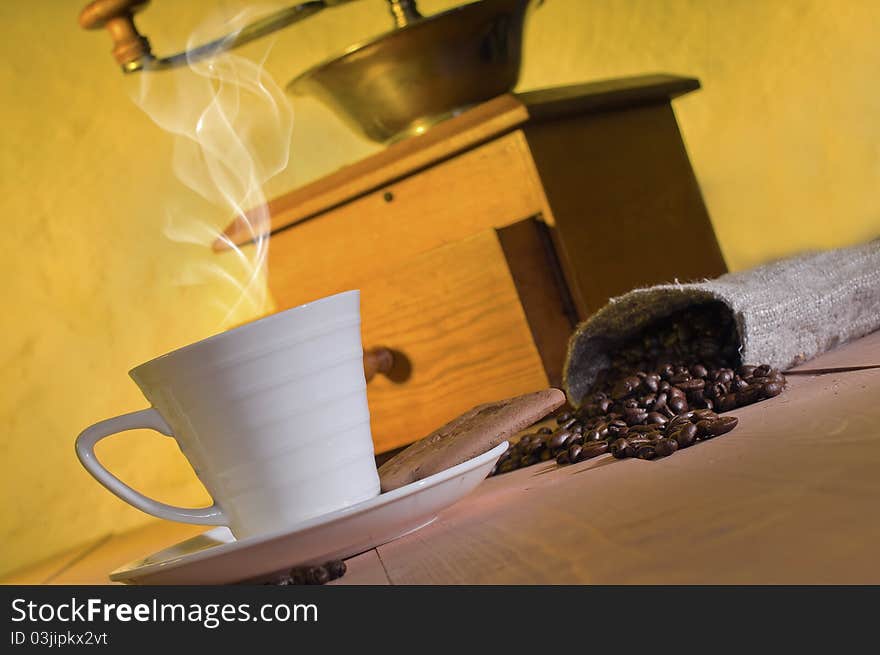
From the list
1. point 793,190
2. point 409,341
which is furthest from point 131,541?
point 793,190

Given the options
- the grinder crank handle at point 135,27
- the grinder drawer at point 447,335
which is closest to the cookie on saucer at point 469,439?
the grinder drawer at point 447,335

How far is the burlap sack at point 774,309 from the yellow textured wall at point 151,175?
134cm

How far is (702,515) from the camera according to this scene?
433mm

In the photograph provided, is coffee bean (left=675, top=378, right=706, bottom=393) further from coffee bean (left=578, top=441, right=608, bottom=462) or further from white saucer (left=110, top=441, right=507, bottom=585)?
white saucer (left=110, top=441, right=507, bottom=585)

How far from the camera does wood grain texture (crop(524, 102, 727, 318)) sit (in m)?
1.25

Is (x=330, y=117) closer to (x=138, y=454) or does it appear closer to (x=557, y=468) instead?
(x=138, y=454)

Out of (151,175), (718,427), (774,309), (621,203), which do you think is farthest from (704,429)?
(151,175)

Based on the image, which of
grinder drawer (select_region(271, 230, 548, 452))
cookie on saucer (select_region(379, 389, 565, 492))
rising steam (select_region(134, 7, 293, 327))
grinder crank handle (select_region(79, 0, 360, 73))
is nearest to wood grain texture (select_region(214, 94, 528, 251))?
grinder drawer (select_region(271, 230, 548, 452))

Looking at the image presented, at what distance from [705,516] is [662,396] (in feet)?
1.29

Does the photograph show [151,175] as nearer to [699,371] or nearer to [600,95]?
[600,95]

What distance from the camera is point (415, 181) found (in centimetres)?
135

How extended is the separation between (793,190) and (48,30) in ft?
5.48

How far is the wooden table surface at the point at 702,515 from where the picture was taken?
35cm

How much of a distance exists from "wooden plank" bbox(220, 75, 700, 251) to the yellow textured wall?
858mm
